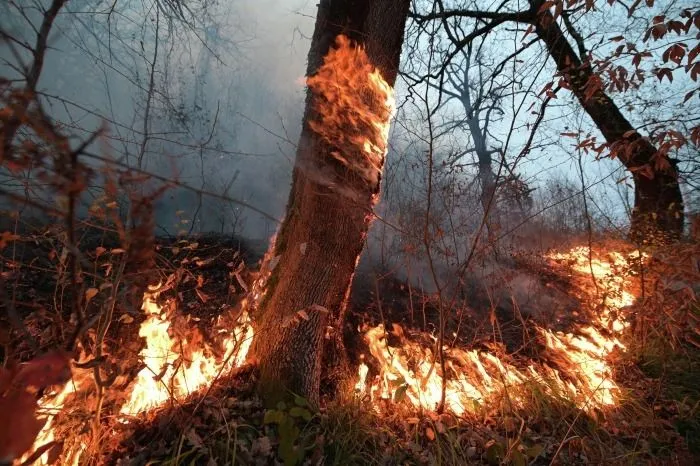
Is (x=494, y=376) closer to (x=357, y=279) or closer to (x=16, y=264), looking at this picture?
(x=357, y=279)

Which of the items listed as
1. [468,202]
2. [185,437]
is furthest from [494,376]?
[468,202]

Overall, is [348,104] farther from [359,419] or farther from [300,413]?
[359,419]

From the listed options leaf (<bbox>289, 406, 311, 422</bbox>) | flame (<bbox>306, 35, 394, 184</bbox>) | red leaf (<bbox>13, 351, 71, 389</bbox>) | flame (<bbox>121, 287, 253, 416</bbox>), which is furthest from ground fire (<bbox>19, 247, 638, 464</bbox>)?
flame (<bbox>306, 35, 394, 184</bbox>)

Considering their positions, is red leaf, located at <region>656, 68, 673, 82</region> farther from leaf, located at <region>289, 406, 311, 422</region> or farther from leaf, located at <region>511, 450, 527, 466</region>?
leaf, located at <region>289, 406, 311, 422</region>

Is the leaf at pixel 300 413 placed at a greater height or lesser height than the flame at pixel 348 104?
lesser

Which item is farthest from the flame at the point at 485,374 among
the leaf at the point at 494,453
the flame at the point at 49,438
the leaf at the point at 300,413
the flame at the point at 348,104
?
the flame at the point at 49,438

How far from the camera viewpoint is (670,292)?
3490mm

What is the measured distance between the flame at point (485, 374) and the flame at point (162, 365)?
3.91 ft

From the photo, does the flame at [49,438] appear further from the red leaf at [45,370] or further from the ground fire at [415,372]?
the red leaf at [45,370]

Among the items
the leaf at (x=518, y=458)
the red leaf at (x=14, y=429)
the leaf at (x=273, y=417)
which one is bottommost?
the leaf at (x=273, y=417)

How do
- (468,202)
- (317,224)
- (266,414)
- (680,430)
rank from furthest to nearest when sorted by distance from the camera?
(468,202) → (680,430) → (317,224) → (266,414)

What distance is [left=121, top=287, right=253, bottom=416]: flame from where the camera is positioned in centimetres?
240

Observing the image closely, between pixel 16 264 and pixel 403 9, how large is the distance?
10.9 feet

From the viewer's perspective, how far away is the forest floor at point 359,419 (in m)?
2.16
